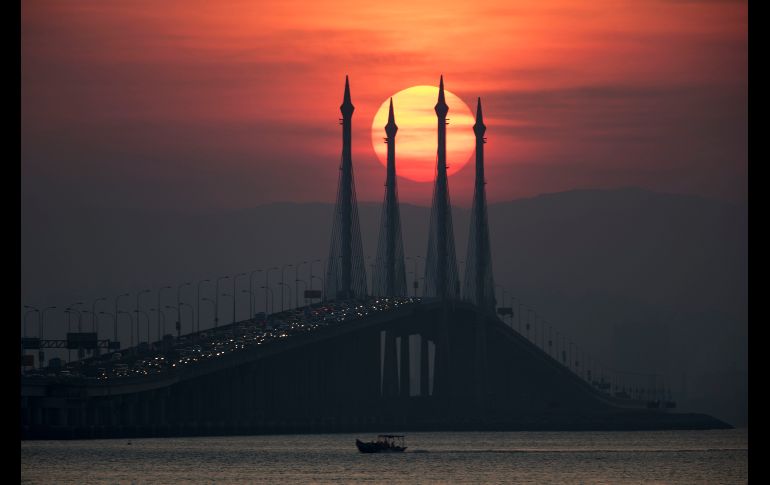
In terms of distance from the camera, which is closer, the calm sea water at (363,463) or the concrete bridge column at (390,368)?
the calm sea water at (363,463)

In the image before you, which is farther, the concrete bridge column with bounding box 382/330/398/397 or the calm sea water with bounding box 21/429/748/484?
the concrete bridge column with bounding box 382/330/398/397

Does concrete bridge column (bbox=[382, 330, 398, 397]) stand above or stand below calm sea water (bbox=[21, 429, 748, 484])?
above

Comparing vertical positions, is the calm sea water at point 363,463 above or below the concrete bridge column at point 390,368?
below

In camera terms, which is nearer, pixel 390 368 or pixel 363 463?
pixel 363 463

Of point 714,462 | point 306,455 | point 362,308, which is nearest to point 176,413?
point 362,308

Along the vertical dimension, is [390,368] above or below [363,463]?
above

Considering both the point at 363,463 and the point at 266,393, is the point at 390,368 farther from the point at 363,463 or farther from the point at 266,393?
the point at 363,463
